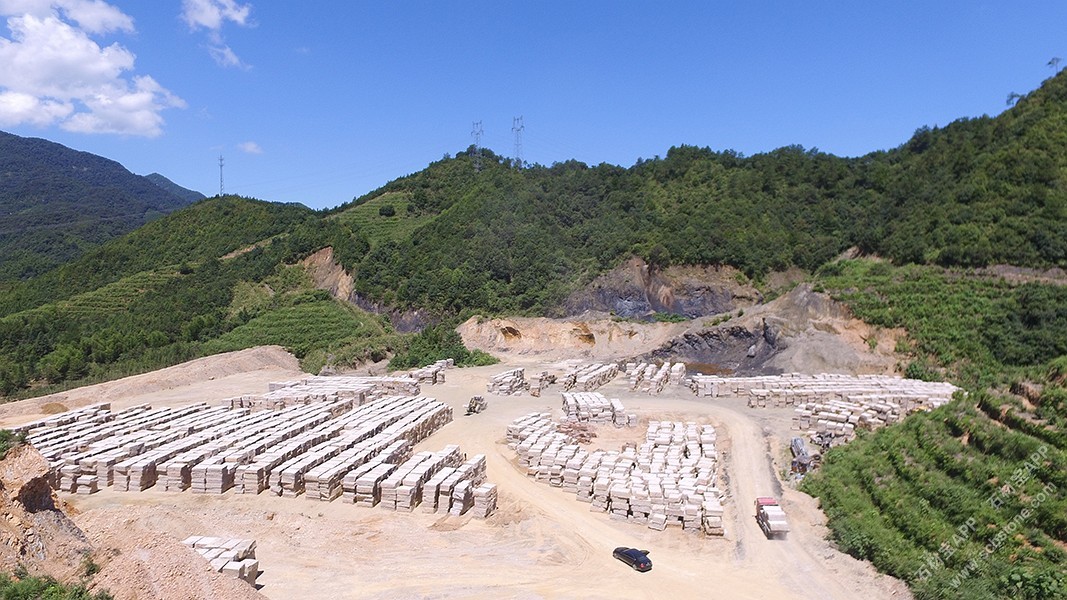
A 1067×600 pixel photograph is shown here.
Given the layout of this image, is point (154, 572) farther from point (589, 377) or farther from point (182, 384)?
point (182, 384)

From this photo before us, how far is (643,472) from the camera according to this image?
55.7ft

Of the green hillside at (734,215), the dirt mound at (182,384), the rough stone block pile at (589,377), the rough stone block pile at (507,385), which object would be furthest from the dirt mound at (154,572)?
the green hillside at (734,215)

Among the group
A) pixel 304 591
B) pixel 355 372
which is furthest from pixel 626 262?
pixel 304 591

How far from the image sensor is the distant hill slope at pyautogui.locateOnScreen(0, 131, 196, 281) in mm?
90562

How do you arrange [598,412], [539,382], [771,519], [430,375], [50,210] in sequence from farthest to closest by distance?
[50,210] → [430,375] → [539,382] → [598,412] → [771,519]

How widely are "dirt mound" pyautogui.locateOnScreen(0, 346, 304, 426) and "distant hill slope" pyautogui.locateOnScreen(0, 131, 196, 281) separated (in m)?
59.6

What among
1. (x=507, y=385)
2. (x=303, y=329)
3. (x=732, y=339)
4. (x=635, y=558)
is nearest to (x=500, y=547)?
(x=635, y=558)

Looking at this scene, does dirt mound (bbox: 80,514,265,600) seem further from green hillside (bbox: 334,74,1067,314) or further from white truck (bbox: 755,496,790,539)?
green hillside (bbox: 334,74,1067,314)

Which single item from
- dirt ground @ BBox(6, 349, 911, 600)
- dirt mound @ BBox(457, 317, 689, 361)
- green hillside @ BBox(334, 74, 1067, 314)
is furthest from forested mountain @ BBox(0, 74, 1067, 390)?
dirt ground @ BBox(6, 349, 911, 600)

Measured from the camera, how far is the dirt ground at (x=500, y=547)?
11.4 metres

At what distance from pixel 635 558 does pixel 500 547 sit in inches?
112

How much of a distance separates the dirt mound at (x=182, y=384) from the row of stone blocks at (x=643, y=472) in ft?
58.5

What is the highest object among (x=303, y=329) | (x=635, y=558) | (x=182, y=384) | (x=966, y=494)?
(x=303, y=329)

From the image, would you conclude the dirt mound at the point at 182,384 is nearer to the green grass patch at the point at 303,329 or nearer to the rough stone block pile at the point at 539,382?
the green grass patch at the point at 303,329
